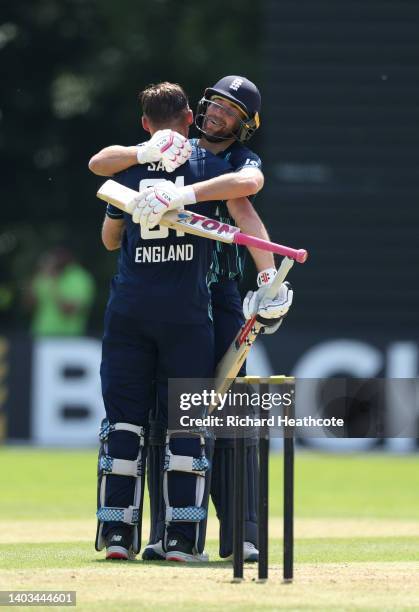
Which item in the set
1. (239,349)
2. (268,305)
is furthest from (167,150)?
(239,349)

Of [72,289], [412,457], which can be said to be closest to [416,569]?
[412,457]

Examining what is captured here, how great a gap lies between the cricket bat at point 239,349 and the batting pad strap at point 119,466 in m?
0.51

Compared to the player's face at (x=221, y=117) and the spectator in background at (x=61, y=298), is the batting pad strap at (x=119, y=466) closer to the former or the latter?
the player's face at (x=221, y=117)

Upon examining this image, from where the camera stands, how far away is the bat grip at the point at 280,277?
604 cm

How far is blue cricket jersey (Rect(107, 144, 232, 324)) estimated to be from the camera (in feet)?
21.3

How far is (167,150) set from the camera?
6410 millimetres

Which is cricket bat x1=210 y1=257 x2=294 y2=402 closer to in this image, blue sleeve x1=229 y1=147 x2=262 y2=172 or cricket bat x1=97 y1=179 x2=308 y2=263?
cricket bat x1=97 y1=179 x2=308 y2=263

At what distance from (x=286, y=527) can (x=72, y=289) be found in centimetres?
1088

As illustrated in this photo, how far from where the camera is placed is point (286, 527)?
5621 mm

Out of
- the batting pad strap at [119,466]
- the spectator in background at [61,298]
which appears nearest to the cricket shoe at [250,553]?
the batting pad strap at [119,466]

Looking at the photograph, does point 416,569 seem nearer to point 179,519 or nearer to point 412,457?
point 179,519

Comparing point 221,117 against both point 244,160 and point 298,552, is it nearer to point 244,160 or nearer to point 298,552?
point 244,160

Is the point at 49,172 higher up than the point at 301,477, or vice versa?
the point at 49,172

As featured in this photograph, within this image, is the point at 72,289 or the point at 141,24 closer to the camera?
the point at 72,289
